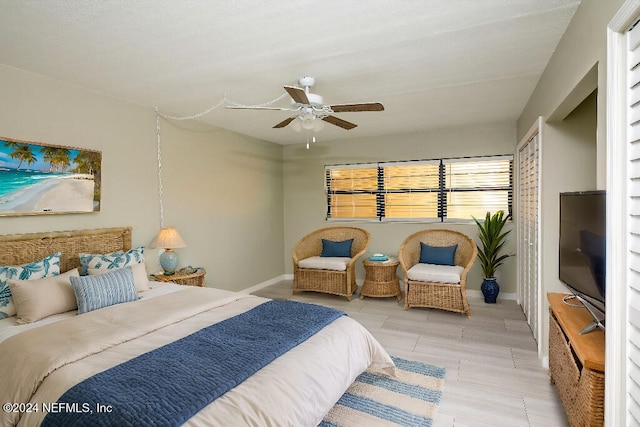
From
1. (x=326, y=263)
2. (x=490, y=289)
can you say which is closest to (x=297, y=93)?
(x=326, y=263)

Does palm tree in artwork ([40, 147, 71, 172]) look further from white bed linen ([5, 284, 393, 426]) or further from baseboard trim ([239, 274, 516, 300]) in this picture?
baseboard trim ([239, 274, 516, 300])

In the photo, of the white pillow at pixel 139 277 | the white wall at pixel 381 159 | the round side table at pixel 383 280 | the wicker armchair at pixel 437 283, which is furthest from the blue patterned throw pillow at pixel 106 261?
the white wall at pixel 381 159

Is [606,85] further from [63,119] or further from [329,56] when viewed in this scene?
[63,119]

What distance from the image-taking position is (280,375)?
1819 millimetres

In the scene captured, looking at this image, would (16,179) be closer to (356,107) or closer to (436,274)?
(356,107)

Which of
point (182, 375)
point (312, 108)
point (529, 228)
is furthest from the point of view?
point (529, 228)

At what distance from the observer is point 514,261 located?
485 cm

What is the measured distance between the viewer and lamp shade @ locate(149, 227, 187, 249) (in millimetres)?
3777

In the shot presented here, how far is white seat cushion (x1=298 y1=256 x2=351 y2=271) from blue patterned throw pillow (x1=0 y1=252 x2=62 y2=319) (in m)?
3.06

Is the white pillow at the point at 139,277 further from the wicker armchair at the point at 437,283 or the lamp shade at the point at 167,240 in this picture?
the wicker armchair at the point at 437,283

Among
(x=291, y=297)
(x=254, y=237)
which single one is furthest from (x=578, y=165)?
(x=254, y=237)

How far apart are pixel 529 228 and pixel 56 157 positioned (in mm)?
4605

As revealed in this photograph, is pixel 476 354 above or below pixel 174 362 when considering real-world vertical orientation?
below

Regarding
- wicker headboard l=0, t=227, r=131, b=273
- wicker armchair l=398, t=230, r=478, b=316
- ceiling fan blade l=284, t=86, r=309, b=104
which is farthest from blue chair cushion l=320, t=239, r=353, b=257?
ceiling fan blade l=284, t=86, r=309, b=104
